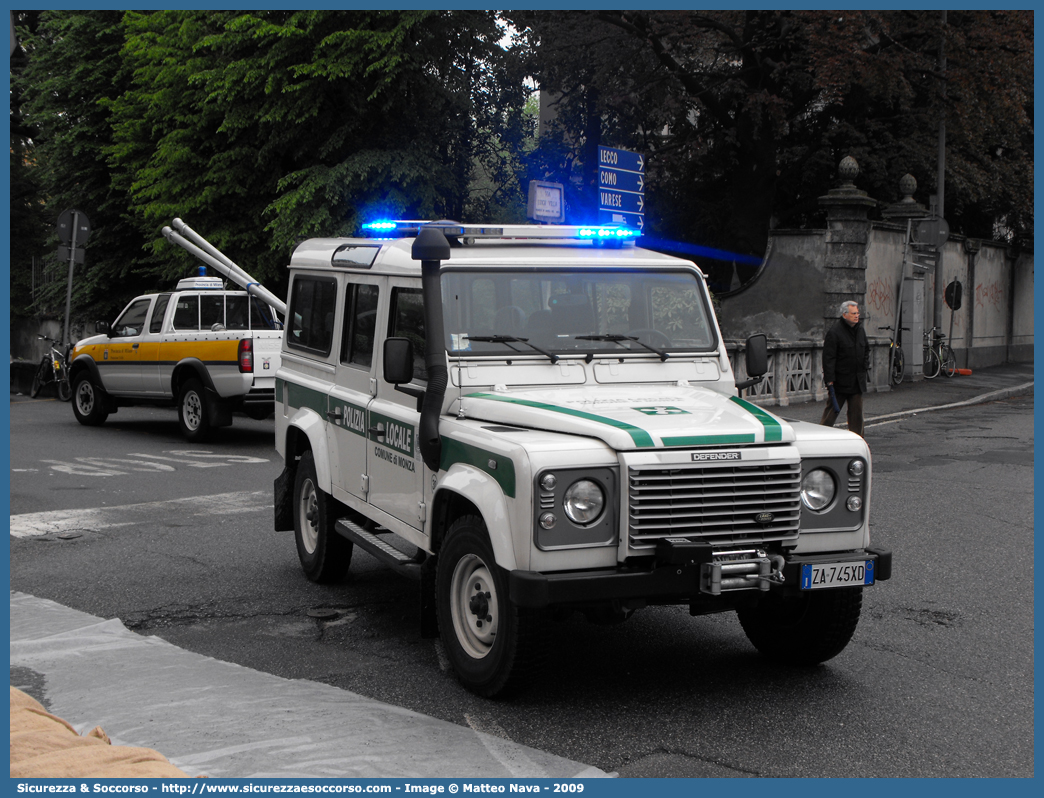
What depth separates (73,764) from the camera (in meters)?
3.74

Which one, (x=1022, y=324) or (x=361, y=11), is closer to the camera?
(x=361, y=11)

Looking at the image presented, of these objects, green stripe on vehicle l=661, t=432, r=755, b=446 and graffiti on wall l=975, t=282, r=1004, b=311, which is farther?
graffiti on wall l=975, t=282, r=1004, b=311

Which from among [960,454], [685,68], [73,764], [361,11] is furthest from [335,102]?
[73,764]

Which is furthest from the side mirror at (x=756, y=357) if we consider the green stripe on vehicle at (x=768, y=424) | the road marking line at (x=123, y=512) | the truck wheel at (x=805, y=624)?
the road marking line at (x=123, y=512)

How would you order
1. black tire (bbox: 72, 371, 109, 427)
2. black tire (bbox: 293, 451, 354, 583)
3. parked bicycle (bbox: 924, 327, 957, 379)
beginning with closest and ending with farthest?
black tire (bbox: 293, 451, 354, 583)
black tire (bbox: 72, 371, 109, 427)
parked bicycle (bbox: 924, 327, 957, 379)

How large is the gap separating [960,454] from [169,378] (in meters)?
10.6

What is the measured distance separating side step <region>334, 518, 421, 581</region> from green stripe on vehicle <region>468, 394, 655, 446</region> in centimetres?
103

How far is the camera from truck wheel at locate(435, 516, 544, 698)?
516cm

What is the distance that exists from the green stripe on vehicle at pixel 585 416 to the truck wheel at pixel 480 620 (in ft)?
2.07

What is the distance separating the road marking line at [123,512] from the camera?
979cm

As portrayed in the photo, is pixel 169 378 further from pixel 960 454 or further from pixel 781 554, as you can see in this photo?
pixel 781 554

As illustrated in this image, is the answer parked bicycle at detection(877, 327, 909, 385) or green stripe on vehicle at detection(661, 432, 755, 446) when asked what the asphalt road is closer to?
green stripe on vehicle at detection(661, 432, 755, 446)

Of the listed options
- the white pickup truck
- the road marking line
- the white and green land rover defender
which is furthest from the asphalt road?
the white pickup truck

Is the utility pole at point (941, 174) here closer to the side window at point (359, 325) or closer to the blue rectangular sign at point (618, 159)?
the blue rectangular sign at point (618, 159)
